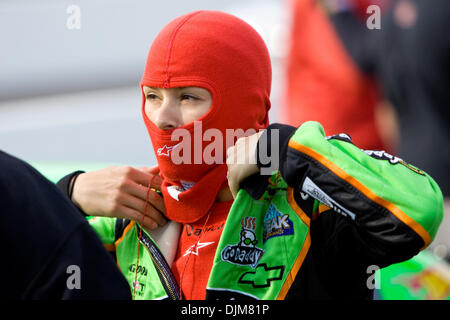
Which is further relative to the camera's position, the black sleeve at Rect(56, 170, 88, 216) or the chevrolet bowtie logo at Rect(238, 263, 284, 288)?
the black sleeve at Rect(56, 170, 88, 216)

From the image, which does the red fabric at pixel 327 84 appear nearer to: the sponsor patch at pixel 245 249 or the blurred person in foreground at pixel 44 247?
the sponsor patch at pixel 245 249

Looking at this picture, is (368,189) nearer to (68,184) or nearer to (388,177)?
(388,177)

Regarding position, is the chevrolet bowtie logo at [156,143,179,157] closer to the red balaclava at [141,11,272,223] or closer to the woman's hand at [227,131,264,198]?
the red balaclava at [141,11,272,223]

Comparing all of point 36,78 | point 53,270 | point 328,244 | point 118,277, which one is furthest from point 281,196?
point 36,78

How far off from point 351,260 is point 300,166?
34cm

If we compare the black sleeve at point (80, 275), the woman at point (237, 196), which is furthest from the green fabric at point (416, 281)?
the black sleeve at point (80, 275)

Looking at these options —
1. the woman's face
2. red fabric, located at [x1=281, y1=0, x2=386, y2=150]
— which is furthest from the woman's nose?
red fabric, located at [x1=281, y1=0, x2=386, y2=150]

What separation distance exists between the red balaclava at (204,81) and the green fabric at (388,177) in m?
0.36

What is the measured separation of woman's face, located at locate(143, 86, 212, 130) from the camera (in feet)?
7.28

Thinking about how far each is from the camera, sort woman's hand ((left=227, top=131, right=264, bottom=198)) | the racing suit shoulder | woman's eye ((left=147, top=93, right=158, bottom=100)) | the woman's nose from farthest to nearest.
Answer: woman's eye ((left=147, top=93, right=158, bottom=100)) < the woman's nose < woman's hand ((left=227, top=131, right=264, bottom=198)) < the racing suit shoulder

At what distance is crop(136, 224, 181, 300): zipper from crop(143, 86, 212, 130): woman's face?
0.38 meters

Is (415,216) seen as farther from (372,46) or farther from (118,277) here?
(372,46)

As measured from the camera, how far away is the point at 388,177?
192 centimetres

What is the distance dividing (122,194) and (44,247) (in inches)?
35.8
